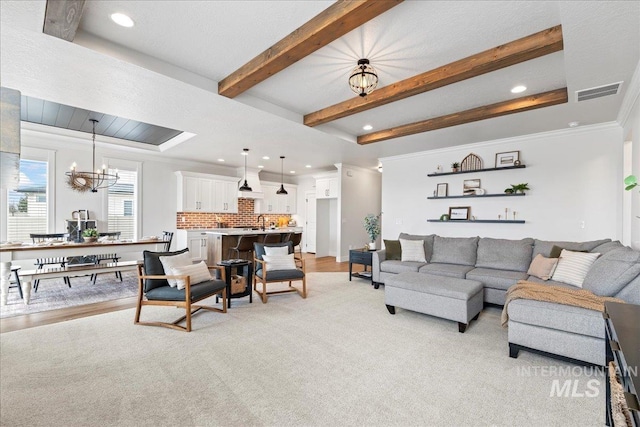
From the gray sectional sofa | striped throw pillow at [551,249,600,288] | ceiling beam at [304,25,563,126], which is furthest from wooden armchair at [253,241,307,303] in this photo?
striped throw pillow at [551,249,600,288]

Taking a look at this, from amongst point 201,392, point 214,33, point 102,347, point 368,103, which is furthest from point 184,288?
point 368,103

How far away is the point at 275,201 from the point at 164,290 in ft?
21.3

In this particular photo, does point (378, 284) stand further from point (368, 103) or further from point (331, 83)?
point (331, 83)

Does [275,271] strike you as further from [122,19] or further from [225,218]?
[225,218]

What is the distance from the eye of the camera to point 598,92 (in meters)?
3.32

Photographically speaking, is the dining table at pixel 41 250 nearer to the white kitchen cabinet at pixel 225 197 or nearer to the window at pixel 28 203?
the window at pixel 28 203

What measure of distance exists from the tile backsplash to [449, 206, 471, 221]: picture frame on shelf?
222 inches

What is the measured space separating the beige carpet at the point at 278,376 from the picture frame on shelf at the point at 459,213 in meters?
2.80

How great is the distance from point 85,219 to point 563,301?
25.8 feet

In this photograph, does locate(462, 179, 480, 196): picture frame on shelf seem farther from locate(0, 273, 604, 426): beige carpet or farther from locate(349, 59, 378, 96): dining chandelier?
locate(349, 59, 378, 96): dining chandelier

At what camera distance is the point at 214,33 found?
2.50 metres

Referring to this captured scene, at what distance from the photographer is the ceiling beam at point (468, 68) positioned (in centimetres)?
245

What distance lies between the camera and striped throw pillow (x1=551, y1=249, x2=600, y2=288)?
3.26 m

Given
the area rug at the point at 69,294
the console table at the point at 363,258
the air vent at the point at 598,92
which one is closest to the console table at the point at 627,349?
the air vent at the point at 598,92
